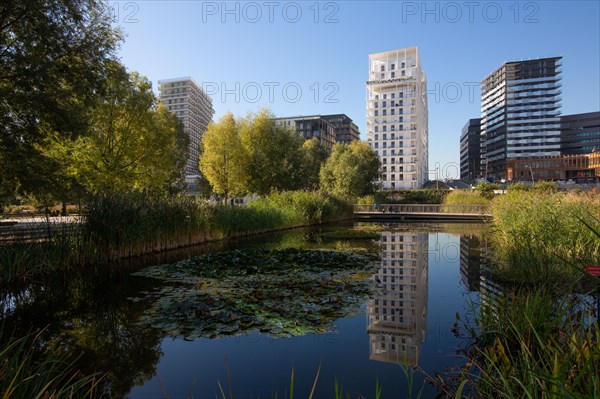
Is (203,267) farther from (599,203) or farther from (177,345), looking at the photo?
(599,203)

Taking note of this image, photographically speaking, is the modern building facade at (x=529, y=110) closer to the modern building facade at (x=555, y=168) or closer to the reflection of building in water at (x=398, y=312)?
the modern building facade at (x=555, y=168)

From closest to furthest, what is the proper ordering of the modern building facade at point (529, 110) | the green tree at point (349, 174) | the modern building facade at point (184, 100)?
the green tree at point (349, 174) < the modern building facade at point (529, 110) < the modern building facade at point (184, 100)

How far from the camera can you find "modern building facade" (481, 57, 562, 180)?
113 metres

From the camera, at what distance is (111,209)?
1083cm

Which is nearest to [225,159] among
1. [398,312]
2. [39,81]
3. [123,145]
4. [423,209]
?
[123,145]

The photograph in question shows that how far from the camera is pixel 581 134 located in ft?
413

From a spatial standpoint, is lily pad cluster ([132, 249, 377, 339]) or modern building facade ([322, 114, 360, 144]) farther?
modern building facade ([322, 114, 360, 144])

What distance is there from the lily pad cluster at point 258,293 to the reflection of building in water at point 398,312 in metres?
0.36

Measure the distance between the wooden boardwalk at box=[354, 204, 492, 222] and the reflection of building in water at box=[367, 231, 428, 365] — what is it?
20.3 meters

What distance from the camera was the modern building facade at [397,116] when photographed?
100000mm

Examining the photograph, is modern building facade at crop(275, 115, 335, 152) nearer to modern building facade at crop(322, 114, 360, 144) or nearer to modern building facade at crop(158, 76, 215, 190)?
modern building facade at crop(322, 114, 360, 144)

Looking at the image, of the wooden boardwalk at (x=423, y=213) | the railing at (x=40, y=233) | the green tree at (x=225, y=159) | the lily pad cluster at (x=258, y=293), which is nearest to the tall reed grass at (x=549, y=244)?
the lily pad cluster at (x=258, y=293)

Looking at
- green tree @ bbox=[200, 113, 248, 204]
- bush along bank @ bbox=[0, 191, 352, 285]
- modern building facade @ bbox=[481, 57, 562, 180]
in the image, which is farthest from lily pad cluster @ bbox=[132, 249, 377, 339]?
modern building facade @ bbox=[481, 57, 562, 180]

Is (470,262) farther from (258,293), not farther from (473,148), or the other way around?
(473,148)
